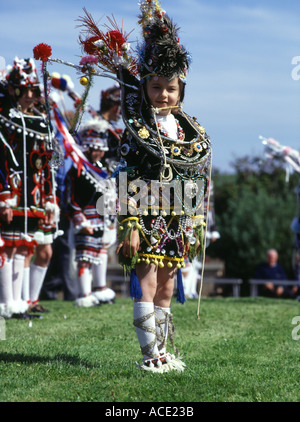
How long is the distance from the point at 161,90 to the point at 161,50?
0.27 meters

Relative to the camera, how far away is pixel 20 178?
6.98 meters

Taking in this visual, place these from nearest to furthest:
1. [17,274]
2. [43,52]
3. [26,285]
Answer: [43,52] → [17,274] → [26,285]

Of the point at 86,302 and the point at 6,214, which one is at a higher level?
the point at 6,214

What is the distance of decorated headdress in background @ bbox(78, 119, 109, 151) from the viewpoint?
8703mm

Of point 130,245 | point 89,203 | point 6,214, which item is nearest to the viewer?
point 130,245

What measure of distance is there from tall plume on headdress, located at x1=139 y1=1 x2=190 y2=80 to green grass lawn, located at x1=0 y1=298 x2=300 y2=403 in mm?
2021

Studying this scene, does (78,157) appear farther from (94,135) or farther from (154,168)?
(154,168)

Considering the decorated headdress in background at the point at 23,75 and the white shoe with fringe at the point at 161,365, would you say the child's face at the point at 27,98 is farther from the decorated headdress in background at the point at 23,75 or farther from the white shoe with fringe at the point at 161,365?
the white shoe with fringe at the point at 161,365

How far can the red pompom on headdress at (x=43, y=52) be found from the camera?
15.6 feet

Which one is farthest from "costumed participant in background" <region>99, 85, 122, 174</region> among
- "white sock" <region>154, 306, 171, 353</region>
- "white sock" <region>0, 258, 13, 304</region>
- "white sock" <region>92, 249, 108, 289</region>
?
"white sock" <region>154, 306, 171, 353</region>

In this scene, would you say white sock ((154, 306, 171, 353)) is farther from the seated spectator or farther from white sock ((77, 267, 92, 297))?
the seated spectator

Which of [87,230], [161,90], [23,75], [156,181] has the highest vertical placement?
[23,75]

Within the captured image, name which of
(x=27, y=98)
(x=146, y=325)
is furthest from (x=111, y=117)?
(x=146, y=325)

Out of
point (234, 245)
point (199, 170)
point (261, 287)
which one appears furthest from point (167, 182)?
point (234, 245)
